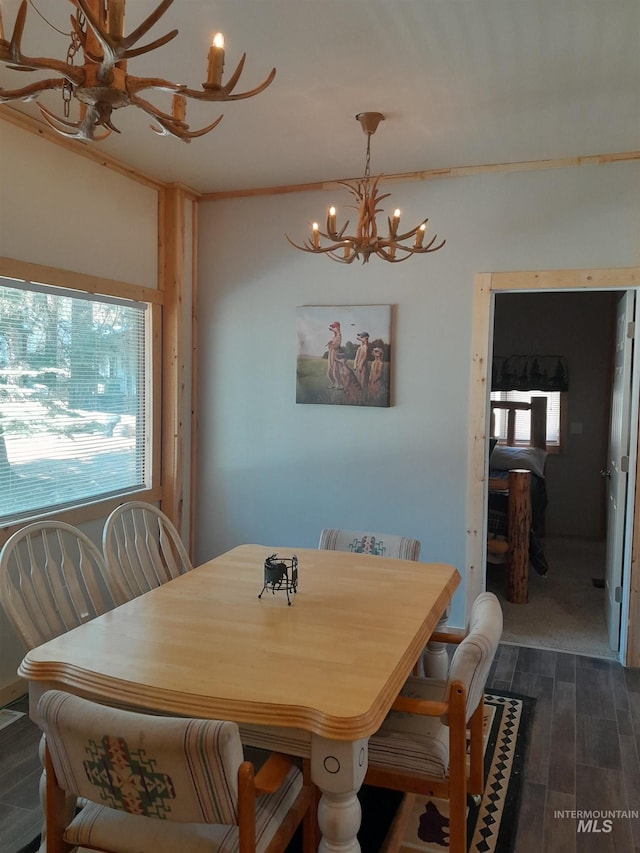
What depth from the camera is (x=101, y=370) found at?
376cm

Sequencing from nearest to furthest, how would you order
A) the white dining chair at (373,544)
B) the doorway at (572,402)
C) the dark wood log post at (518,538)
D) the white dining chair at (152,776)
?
the white dining chair at (152,776)
the white dining chair at (373,544)
the dark wood log post at (518,538)
the doorway at (572,402)

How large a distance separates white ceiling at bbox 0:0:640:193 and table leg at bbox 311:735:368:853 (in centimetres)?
219

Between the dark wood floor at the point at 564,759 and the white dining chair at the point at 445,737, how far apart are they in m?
0.56

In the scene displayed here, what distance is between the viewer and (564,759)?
2658mm

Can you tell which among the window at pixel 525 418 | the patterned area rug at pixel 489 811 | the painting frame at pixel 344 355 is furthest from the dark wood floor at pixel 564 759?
the window at pixel 525 418

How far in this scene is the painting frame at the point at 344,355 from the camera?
394 centimetres

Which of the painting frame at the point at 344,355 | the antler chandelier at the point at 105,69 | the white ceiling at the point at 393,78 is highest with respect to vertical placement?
the white ceiling at the point at 393,78

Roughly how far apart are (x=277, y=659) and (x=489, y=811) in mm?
1136

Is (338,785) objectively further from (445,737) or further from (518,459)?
(518,459)

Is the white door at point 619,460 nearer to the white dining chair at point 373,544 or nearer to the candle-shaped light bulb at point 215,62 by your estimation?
the white dining chair at point 373,544

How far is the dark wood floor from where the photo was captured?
7.23 ft

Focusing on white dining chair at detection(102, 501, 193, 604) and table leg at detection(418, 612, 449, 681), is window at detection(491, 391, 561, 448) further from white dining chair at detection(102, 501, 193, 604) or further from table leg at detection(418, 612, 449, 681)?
white dining chair at detection(102, 501, 193, 604)

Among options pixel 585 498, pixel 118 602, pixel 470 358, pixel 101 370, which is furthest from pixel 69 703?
pixel 585 498

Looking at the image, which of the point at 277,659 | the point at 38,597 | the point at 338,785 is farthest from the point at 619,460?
the point at 38,597
